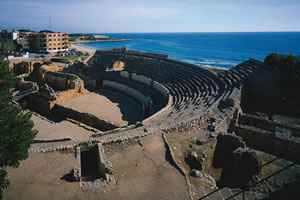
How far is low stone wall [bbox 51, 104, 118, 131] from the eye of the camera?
1662 centimetres

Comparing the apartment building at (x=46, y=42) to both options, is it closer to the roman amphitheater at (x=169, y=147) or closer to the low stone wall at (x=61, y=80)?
the low stone wall at (x=61, y=80)

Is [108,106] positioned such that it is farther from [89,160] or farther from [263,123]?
[263,123]

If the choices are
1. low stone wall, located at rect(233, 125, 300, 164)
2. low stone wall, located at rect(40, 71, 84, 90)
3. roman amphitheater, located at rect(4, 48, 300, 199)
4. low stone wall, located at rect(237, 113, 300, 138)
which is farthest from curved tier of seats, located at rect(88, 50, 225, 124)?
low stone wall, located at rect(40, 71, 84, 90)

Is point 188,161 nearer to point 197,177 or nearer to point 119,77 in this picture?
point 197,177

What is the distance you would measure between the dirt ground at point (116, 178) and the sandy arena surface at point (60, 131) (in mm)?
6104

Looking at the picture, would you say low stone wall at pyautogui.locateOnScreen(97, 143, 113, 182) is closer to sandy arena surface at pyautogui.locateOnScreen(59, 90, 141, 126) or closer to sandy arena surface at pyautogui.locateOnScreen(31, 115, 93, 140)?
sandy arena surface at pyautogui.locateOnScreen(31, 115, 93, 140)

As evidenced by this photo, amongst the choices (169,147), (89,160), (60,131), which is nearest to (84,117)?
(60,131)

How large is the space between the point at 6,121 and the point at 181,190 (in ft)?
19.4

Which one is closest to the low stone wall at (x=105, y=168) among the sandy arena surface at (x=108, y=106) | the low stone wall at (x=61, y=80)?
the sandy arena surface at (x=108, y=106)

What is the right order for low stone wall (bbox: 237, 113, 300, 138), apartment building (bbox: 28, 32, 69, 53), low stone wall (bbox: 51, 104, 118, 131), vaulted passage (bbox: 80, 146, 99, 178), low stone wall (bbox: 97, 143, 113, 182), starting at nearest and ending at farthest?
low stone wall (bbox: 97, 143, 113, 182)
vaulted passage (bbox: 80, 146, 99, 178)
low stone wall (bbox: 237, 113, 300, 138)
low stone wall (bbox: 51, 104, 118, 131)
apartment building (bbox: 28, 32, 69, 53)

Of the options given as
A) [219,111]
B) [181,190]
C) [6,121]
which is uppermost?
[6,121]

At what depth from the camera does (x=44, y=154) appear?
9352 millimetres

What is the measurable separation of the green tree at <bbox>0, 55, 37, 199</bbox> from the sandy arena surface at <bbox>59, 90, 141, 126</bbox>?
10.1 metres

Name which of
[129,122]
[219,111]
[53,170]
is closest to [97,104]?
[129,122]
